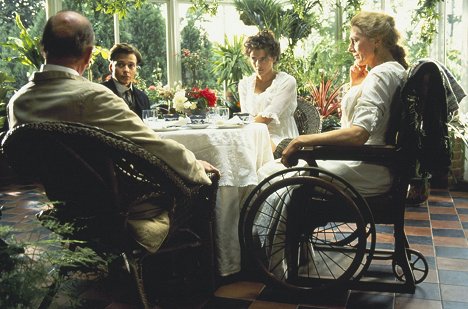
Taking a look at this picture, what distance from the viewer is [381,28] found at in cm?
233

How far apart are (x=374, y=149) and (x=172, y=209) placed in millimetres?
872

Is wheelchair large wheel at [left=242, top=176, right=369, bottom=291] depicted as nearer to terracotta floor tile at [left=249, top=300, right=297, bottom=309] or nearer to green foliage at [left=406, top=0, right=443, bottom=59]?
terracotta floor tile at [left=249, top=300, right=297, bottom=309]

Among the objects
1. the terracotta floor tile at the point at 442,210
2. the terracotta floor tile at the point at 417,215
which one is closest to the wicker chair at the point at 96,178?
the terracotta floor tile at the point at 417,215

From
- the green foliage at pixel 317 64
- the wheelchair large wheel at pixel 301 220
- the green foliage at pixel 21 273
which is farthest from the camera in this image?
the green foliage at pixel 317 64

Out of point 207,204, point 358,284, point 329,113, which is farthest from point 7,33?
point 358,284

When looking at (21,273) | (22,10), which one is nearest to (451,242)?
(21,273)

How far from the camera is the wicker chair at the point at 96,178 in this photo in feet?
4.99

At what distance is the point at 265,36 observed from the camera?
3.43 meters

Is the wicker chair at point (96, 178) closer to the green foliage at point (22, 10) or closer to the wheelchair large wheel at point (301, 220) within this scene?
the wheelchair large wheel at point (301, 220)

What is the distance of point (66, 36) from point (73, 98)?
24 cm

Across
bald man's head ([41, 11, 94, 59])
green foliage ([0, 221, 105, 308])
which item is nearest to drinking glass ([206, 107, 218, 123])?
bald man's head ([41, 11, 94, 59])

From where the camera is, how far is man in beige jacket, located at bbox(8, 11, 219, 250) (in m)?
1.62

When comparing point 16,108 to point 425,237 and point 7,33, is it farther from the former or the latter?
point 7,33

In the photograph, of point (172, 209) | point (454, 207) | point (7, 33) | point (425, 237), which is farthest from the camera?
point (7, 33)
